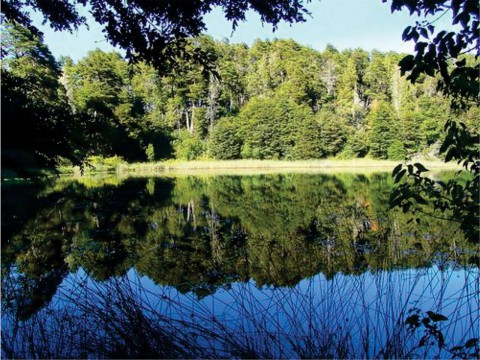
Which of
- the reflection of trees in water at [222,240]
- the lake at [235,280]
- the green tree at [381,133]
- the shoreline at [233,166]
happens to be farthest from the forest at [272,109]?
the lake at [235,280]

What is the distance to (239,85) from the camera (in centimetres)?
5834

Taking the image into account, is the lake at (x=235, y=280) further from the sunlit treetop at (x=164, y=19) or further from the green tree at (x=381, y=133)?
the green tree at (x=381, y=133)

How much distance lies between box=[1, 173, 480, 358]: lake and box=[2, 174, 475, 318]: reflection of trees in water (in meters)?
0.04

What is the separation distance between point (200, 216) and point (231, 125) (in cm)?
3405

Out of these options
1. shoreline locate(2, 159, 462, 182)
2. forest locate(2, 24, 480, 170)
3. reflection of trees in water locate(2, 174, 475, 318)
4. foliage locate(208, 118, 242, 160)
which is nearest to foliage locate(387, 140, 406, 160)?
forest locate(2, 24, 480, 170)

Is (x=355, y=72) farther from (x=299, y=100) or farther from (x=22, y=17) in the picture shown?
(x=22, y=17)

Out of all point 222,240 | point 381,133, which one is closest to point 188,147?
point 381,133

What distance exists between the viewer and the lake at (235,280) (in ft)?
9.23

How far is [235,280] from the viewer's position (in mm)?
5863

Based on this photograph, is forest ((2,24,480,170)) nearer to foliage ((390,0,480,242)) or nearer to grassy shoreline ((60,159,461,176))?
grassy shoreline ((60,159,461,176))

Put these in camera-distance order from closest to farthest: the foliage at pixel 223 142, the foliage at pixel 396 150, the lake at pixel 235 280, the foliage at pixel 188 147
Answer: the lake at pixel 235 280
the foliage at pixel 396 150
the foliage at pixel 223 142
the foliage at pixel 188 147

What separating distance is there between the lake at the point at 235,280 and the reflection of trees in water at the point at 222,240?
0.04 m

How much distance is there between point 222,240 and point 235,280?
268 centimetres

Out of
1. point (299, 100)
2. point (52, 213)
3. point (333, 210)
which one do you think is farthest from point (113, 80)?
point (333, 210)
